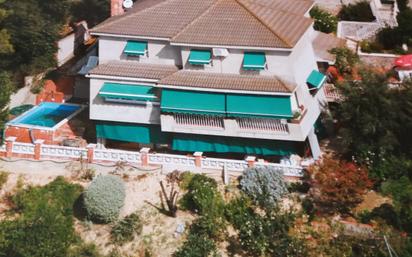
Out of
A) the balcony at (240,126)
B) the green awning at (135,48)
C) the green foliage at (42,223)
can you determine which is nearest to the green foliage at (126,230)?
the green foliage at (42,223)

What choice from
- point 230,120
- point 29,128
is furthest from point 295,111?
point 29,128

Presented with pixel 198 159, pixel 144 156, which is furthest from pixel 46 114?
pixel 198 159

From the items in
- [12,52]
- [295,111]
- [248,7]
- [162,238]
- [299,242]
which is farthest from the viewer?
[12,52]

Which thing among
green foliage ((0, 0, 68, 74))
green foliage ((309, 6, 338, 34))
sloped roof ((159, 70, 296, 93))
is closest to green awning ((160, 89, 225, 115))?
sloped roof ((159, 70, 296, 93))

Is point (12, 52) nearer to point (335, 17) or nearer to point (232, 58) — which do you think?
point (232, 58)

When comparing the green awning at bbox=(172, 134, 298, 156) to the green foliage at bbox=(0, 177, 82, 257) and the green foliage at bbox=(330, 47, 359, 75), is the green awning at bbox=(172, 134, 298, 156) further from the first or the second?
the green foliage at bbox=(330, 47, 359, 75)
